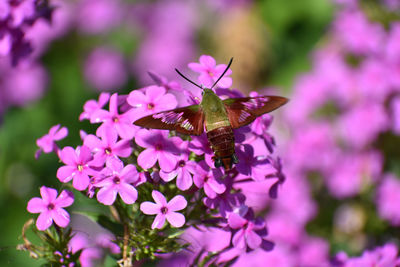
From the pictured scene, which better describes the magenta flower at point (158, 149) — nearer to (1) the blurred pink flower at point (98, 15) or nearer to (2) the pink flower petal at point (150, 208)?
(2) the pink flower petal at point (150, 208)

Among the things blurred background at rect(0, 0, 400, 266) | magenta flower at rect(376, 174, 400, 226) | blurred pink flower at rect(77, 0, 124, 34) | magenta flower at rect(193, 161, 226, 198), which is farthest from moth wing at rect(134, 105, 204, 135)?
blurred pink flower at rect(77, 0, 124, 34)

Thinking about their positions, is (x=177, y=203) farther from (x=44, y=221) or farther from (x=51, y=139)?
(x=51, y=139)

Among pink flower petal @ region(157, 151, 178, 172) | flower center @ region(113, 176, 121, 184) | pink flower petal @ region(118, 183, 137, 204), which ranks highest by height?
pink flower petal @ region(157, 151, 178, 172)

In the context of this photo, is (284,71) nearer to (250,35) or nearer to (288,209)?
(250,35)

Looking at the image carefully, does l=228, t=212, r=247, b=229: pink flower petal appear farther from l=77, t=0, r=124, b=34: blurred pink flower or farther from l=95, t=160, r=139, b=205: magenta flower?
l=77, t=0, r=124, b=34: blurred pink flower

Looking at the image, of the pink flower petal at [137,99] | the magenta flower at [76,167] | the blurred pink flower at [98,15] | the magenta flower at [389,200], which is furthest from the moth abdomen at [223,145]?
the blurred pink flower at [98,15]

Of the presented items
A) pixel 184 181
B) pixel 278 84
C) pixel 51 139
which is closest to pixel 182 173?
pixel 184 181
